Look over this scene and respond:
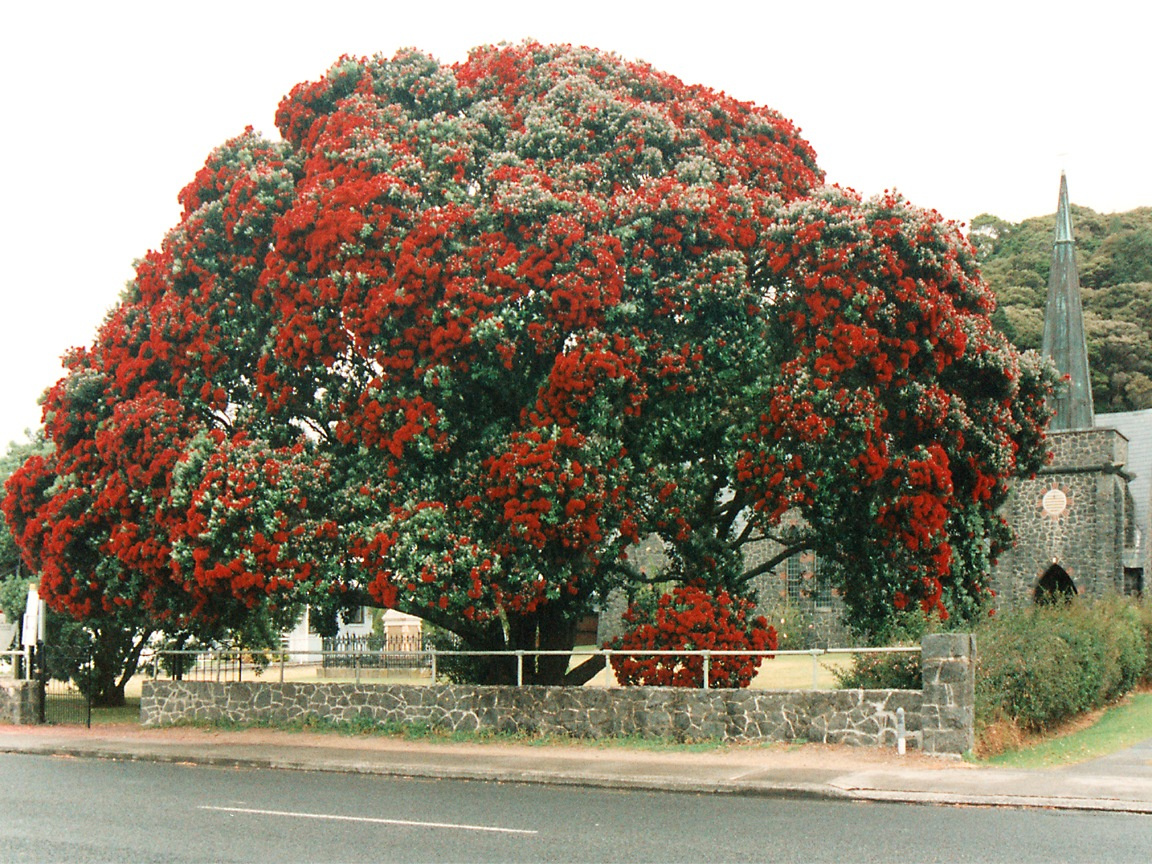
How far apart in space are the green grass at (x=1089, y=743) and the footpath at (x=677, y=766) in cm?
40

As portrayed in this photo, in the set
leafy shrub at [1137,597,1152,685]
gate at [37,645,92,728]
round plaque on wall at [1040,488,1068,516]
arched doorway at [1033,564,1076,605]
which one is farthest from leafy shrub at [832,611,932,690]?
round plaque on wall at [1040,488,1068,516]

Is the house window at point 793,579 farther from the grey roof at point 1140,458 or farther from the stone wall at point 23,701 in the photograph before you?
the stone wall at point 23,701

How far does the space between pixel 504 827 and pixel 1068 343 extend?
132ft

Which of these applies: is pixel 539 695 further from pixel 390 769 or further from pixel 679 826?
pixel 679 826

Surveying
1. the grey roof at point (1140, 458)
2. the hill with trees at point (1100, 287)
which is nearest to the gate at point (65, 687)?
the grey roof at point (1140, 458)

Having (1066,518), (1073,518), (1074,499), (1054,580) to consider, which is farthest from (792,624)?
(1074,499)

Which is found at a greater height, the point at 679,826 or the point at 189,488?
the point at 189,488

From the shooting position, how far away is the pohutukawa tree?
57.0 ft

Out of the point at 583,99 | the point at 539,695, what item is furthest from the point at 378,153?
the point at 539,695

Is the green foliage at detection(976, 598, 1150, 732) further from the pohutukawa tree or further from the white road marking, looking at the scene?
the white road marking

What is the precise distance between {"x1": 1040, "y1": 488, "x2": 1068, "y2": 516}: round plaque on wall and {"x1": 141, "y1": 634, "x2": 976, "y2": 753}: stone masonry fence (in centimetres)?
3127

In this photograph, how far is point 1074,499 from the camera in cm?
4353

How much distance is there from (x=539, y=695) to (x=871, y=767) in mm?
5672

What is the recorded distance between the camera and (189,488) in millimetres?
18281
